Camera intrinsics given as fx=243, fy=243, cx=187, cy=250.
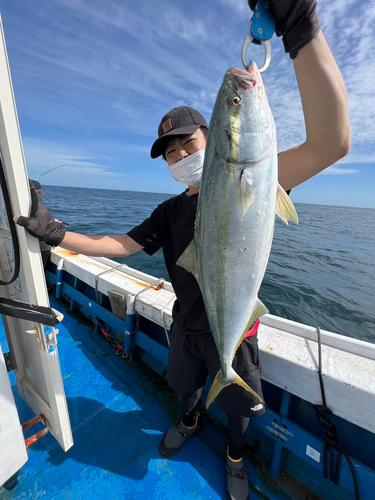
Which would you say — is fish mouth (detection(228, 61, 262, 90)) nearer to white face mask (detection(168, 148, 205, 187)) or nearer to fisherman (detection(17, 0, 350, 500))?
fisherman (detection(17, 0, 350, 500))

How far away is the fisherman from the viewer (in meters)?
1.13

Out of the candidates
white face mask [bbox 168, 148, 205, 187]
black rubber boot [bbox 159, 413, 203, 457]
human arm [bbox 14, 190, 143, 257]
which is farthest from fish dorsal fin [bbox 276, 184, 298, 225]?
black rubber boot [bbox 159, 413, 203, 457]

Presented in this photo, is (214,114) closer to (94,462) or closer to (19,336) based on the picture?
(19,336)

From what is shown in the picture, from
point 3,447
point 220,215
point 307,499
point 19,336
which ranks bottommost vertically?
point 307,499

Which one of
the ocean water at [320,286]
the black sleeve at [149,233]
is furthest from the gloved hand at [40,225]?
the ocean water at [320,286]

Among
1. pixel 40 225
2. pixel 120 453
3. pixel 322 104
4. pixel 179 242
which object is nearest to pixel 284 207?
pixel 322 104

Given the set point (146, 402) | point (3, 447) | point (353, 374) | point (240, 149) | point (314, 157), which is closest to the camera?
point (240, 149)

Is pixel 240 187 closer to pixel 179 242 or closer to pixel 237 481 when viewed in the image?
pixel 179 242

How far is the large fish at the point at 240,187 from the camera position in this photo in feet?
3.79

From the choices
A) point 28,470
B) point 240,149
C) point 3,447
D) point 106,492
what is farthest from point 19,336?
point 240,149

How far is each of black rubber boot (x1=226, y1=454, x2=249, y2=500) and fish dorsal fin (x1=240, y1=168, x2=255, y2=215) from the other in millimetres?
2096

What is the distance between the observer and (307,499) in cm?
190

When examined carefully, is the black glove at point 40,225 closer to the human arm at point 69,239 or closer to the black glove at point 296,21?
the human arm at point 69,239

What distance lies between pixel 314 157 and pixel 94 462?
114 inches
